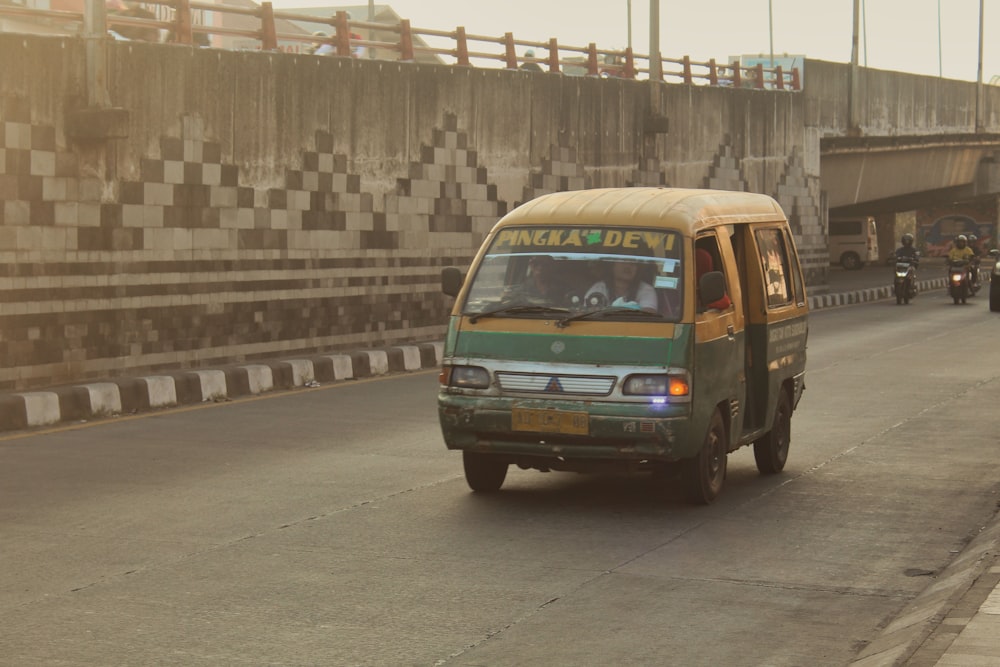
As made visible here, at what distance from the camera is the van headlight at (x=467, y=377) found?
1002 cm

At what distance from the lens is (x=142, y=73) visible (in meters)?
19.1

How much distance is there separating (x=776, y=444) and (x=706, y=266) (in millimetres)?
1731

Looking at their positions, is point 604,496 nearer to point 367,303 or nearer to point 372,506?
point 372,506

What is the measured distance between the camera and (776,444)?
1189cm

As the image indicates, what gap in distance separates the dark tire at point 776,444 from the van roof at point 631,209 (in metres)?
1.48

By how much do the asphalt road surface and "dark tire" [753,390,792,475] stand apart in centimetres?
15

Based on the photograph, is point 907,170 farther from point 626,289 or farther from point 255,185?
point 626,289

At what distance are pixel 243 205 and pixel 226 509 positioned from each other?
37.3ft

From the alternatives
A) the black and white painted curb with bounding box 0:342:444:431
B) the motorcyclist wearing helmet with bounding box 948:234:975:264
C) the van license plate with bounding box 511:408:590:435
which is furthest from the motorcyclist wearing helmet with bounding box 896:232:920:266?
the van license plate with bounding box 511:408:590:435

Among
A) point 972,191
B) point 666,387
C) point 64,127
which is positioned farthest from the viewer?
point 972,191

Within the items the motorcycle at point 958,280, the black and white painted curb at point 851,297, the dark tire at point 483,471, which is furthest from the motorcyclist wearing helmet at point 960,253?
the dark tire at point 483,471

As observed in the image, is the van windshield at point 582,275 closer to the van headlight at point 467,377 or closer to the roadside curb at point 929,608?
the van headlight at point 467,377

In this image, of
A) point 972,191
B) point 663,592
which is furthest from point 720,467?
point 972,191

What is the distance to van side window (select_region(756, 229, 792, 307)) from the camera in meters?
11.7
